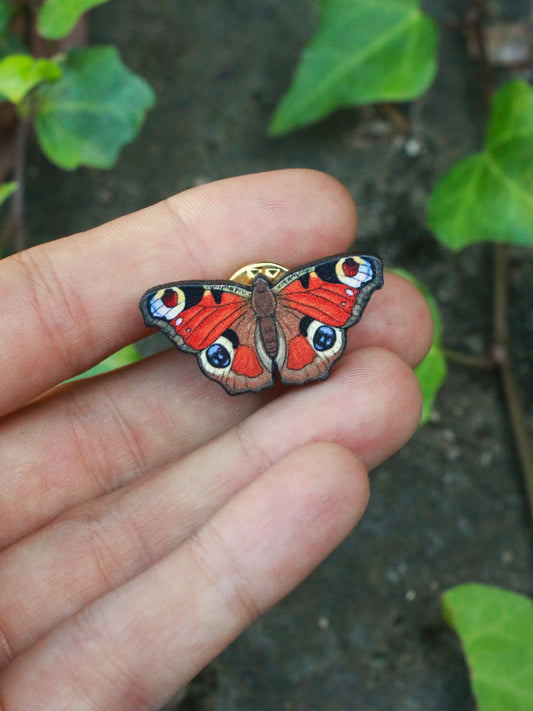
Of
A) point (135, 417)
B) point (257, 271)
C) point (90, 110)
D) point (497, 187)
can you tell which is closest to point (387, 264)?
point (497, 187)

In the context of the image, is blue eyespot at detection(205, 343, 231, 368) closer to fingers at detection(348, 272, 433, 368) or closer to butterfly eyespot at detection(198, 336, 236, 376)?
butterfly eyespot at detection(198, 336, 236, 376)

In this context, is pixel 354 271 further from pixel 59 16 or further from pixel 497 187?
pixel 59 16

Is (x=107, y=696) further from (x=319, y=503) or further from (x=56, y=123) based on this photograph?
(x=56, y=123)

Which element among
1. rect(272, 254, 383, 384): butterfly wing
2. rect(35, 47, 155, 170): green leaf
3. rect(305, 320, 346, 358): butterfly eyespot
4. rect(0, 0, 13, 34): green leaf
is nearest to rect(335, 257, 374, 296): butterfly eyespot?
rect(272, 254, 383, 384): butterfly wing

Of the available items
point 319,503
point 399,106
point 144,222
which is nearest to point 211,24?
point 399,106

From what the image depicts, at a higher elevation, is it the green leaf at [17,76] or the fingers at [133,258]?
the green leaf at [17,76]

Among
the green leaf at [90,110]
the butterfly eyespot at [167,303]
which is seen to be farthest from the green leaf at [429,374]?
the green leaf at [90,110]

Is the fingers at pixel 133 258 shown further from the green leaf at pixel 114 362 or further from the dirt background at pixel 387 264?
the dirt background at pixel 387 264
